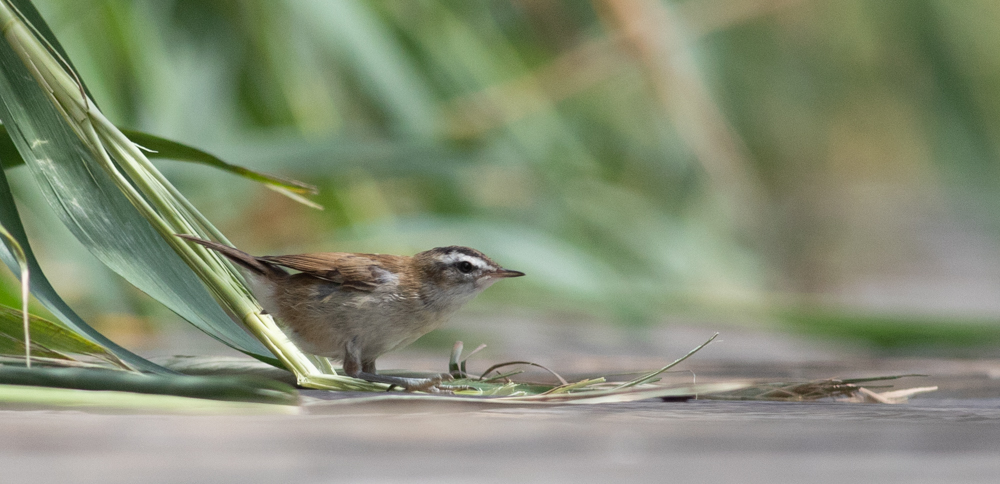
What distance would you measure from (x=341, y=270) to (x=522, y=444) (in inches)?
31.2

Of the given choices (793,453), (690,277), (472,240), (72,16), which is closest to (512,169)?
(472,240)

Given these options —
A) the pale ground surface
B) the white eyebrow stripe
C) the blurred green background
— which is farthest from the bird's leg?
the blurred green background

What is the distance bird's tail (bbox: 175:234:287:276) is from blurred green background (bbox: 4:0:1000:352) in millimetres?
331

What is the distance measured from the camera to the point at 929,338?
6.11 ft

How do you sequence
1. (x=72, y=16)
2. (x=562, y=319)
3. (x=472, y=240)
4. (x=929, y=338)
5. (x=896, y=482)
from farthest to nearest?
(x=562, y=319), (x=472, y=240), (x=72, y=16), (x=929, y=338), (x=896, y=482)

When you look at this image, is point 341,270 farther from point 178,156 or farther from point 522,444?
point 522,444

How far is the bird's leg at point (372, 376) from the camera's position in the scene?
1.08m

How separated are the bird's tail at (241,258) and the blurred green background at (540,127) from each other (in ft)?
1.09

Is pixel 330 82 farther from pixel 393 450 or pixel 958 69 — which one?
pixel 393 450

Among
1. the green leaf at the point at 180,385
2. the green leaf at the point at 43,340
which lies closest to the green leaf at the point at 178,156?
the green leaf at the point at 43,340

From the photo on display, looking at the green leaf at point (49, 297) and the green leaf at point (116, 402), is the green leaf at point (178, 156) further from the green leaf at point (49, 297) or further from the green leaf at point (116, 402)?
the green leaf at point (116, 402)

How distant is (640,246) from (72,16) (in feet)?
5.64

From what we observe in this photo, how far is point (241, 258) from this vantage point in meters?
1.23

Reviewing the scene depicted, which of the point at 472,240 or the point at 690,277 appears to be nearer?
the point at 472,240
